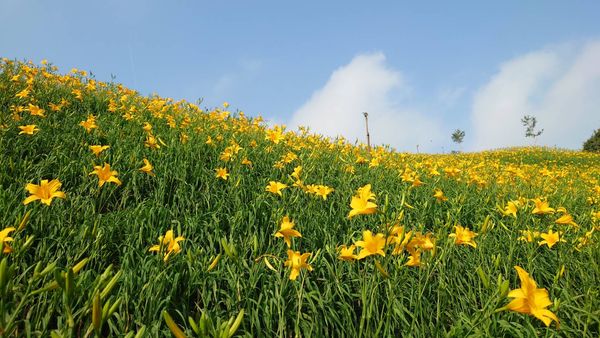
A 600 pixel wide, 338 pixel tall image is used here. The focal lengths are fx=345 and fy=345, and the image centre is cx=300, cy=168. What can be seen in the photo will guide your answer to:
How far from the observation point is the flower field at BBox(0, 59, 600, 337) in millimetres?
1413

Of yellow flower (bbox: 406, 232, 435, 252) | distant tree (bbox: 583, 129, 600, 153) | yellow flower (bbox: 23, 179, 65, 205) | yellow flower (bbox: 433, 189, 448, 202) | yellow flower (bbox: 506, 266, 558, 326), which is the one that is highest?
distant tree (bbox: 583, 129, 600, 153)

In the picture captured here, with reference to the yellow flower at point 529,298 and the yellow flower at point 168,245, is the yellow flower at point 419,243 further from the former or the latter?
the yellow flower at point 168,245

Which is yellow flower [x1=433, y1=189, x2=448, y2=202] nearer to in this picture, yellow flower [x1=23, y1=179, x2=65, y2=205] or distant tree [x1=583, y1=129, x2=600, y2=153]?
yellow flower [x1=23, y1=179, x2=65, y2=205]

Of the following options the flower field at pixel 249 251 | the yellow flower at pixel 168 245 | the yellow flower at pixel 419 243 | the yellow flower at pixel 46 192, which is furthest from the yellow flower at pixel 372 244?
the yellow flower at pixel 46 192

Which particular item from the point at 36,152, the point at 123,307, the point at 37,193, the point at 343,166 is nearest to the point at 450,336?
the point at 123,307

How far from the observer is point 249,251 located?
2365 millimetres

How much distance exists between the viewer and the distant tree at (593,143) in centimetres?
2806

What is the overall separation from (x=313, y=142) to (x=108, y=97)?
11.5ft

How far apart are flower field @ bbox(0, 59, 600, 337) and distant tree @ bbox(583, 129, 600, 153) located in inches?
1218

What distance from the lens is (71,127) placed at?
13.2ft

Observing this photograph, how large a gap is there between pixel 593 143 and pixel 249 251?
36.2 meters

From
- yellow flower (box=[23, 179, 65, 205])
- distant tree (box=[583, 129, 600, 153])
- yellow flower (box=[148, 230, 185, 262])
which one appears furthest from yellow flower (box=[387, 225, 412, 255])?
distant tree (box=[583, 129, 600, 153])

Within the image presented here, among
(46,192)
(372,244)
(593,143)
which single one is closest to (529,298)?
(372,244)

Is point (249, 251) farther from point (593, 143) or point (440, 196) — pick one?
point (593, 143)
